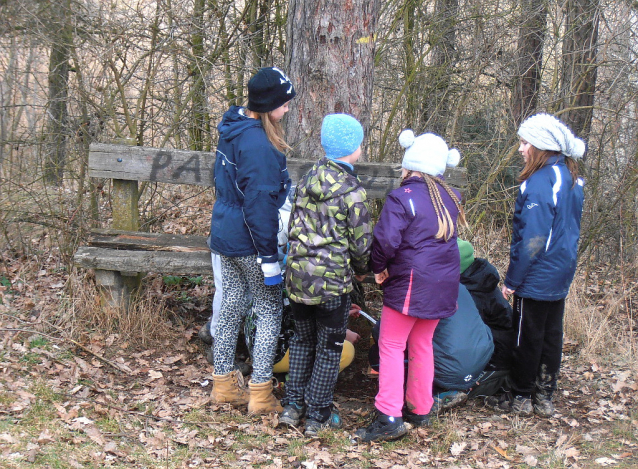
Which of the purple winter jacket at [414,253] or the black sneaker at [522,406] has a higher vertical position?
the purple winter jacket at [414,253]

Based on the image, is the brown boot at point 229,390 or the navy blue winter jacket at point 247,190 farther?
the brown boot at point 229,390

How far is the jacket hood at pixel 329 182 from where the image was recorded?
3346mm

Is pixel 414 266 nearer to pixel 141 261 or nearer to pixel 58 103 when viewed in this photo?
pixel 141 261

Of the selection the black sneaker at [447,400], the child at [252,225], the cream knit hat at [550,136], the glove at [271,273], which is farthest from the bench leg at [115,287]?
the cream knit hat at [550,136]

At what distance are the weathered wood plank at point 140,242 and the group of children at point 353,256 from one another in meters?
1.06

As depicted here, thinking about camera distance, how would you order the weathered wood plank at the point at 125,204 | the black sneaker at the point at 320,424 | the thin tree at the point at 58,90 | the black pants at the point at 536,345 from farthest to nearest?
the thin tree at the point at 58,90 → the weathered wood plank at the point at 125,204 → the black pants at the point at 536,345 → the black sneaker at the point at 320,424

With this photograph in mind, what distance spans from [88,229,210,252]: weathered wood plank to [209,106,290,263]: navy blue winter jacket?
44.3 inches

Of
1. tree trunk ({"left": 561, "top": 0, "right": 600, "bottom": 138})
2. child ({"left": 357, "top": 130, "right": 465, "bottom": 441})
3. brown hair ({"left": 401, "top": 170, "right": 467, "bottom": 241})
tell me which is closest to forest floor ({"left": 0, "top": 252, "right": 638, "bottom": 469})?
child ({"left": 357, "top": 130, "right": 465, "bottom": 441})

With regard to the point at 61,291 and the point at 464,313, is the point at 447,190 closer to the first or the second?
the point at 464,313

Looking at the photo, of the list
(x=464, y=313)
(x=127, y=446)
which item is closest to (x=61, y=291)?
(x=127, y=446)

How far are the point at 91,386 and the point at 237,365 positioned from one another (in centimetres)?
110

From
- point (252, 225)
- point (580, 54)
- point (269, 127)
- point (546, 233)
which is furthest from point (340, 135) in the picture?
point (580, 54)

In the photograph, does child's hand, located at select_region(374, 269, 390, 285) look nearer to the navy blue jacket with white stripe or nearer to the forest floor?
the navy blue jacket with white stripe

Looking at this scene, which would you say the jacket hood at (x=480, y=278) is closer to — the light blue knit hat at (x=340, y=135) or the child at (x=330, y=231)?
the child at (x=330, y=231)
